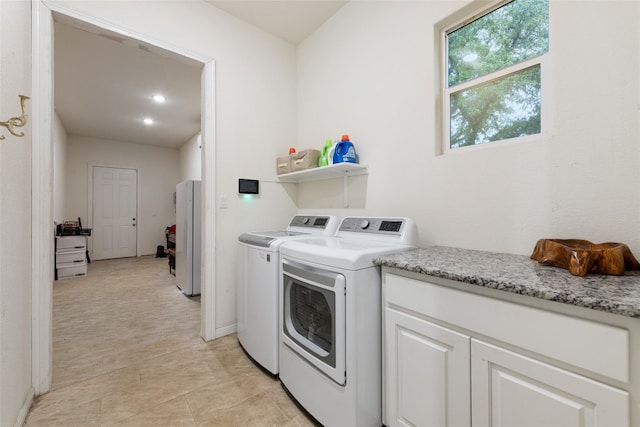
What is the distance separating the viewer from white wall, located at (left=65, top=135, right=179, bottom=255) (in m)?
5.70

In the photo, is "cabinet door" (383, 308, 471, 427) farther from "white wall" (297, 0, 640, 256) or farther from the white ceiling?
the white ceiling

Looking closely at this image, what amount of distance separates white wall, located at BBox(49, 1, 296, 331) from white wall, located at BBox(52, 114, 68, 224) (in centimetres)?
385

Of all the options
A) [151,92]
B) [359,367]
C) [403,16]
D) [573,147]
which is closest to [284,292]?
[359,367]

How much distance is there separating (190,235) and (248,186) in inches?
53.5

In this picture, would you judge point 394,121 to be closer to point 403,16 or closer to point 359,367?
point 403,16

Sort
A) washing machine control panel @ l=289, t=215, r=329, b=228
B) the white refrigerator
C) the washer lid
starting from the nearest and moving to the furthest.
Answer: the washer lid, washing machine control panel @ l=289, t=215, r=329, b=228, the white refrigerator

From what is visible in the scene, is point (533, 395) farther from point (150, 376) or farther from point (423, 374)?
point (150, 376)

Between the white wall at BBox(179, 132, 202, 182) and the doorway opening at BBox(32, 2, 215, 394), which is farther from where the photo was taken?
the white wall at BBox(179, 132, 202, 182)

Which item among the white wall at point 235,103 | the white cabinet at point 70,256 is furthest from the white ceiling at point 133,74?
the white cabinet at point 70,256

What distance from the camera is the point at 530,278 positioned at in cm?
87

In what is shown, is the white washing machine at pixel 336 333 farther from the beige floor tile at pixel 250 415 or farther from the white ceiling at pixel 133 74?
the white ceiling at pixel 133 74

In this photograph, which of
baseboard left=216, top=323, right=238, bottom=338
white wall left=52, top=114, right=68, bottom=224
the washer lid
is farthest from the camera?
white wall left=52, top=114, right=68, bottom=224

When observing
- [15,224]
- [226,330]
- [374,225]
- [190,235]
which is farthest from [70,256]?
[374,225]

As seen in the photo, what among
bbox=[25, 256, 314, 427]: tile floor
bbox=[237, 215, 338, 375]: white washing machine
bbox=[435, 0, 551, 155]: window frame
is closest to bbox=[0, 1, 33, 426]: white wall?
bbox=[25, 256, 314, 427]: tile floor
